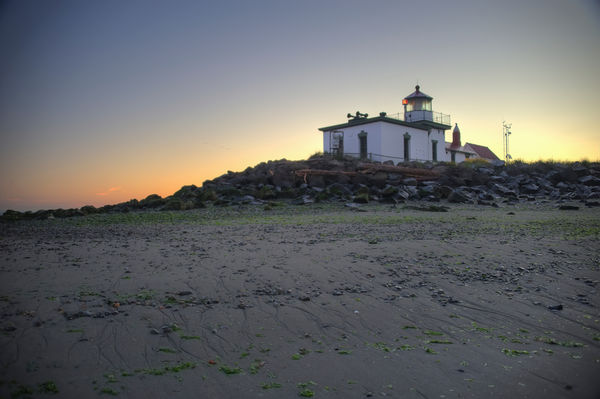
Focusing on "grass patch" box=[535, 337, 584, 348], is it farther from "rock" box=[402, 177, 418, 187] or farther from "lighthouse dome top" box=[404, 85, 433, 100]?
"lighthouse dome top" box=[404, 85, 433, 100]

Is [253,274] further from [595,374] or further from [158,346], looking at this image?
[595,374]

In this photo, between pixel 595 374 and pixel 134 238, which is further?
pixel 134 238

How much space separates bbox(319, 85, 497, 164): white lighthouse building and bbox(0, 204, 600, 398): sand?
27288 mm

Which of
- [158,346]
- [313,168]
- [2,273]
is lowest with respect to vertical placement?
[158,346]

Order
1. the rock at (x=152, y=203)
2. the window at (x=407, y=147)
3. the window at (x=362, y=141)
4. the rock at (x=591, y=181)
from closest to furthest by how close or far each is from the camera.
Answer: the rock at (x=152, y=203) → the rock at (x=591, y=181) → the window at (x=362, y=141) → the window at (x=407, y=147)

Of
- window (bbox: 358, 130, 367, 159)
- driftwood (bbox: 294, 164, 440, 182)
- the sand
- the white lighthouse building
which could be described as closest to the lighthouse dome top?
the white lighthouse building

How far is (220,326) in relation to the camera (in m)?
4.47

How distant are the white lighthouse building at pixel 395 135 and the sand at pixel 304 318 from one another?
2729cm

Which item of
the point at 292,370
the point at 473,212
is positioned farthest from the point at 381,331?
the point at 473,212

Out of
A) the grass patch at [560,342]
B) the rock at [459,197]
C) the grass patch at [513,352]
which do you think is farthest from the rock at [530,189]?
the grass patch at [513,352]

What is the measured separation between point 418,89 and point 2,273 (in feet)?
139

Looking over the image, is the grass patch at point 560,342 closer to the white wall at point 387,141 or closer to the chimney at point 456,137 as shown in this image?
the white wall at point 387,141

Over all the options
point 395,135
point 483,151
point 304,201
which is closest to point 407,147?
point 395,135

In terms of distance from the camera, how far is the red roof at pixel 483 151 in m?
60.7
